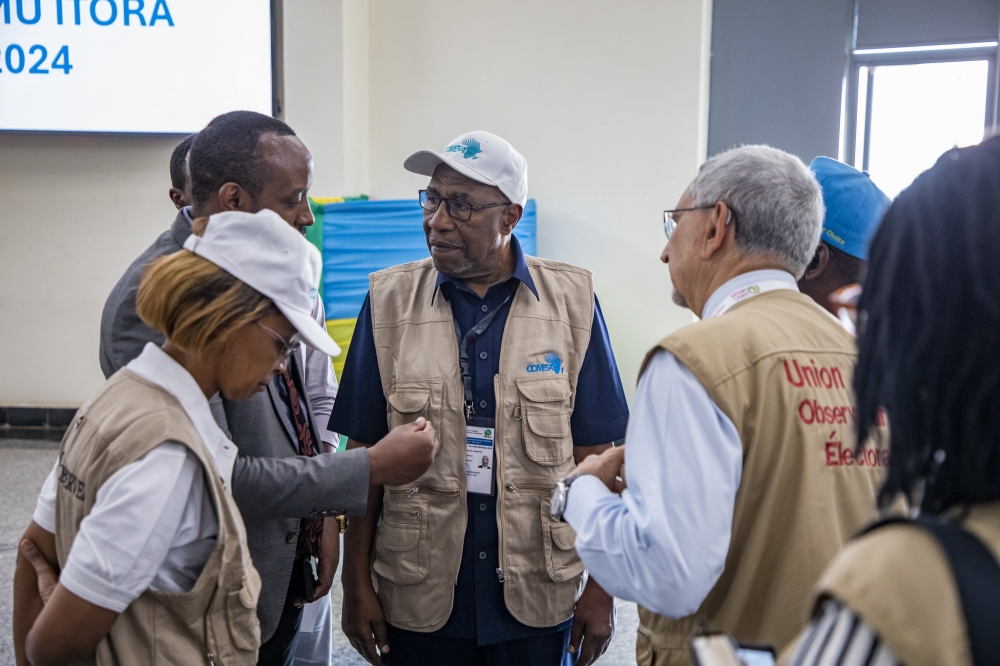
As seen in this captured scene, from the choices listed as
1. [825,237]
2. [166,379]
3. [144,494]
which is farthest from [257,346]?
[825,237]

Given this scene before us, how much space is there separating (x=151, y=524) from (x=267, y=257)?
17.1 inches

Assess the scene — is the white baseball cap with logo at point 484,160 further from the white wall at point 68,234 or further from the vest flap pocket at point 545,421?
the white wall at point 68,234

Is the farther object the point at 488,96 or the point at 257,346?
the point at 488,96

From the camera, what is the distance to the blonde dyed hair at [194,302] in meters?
1.21

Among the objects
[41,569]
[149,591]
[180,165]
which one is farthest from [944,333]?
[180,165]

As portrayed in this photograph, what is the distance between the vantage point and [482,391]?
71.4 inches

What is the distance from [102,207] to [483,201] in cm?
436

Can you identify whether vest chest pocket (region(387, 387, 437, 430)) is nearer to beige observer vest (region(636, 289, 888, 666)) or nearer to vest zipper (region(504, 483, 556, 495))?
vest zipper (region(504, 483, 556, 495))

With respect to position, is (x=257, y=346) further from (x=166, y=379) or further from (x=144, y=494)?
(x=144, y=494)

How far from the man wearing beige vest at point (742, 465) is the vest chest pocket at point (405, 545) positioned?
56 cm

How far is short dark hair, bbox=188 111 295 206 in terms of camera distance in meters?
1.74

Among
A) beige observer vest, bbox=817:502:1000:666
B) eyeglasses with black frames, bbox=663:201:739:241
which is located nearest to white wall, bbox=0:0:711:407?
eyeglasses with black frames, bbox=663:201:739:241

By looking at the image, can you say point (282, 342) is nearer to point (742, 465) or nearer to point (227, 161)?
point (227, 161)

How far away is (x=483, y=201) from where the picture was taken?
6.20 ft
